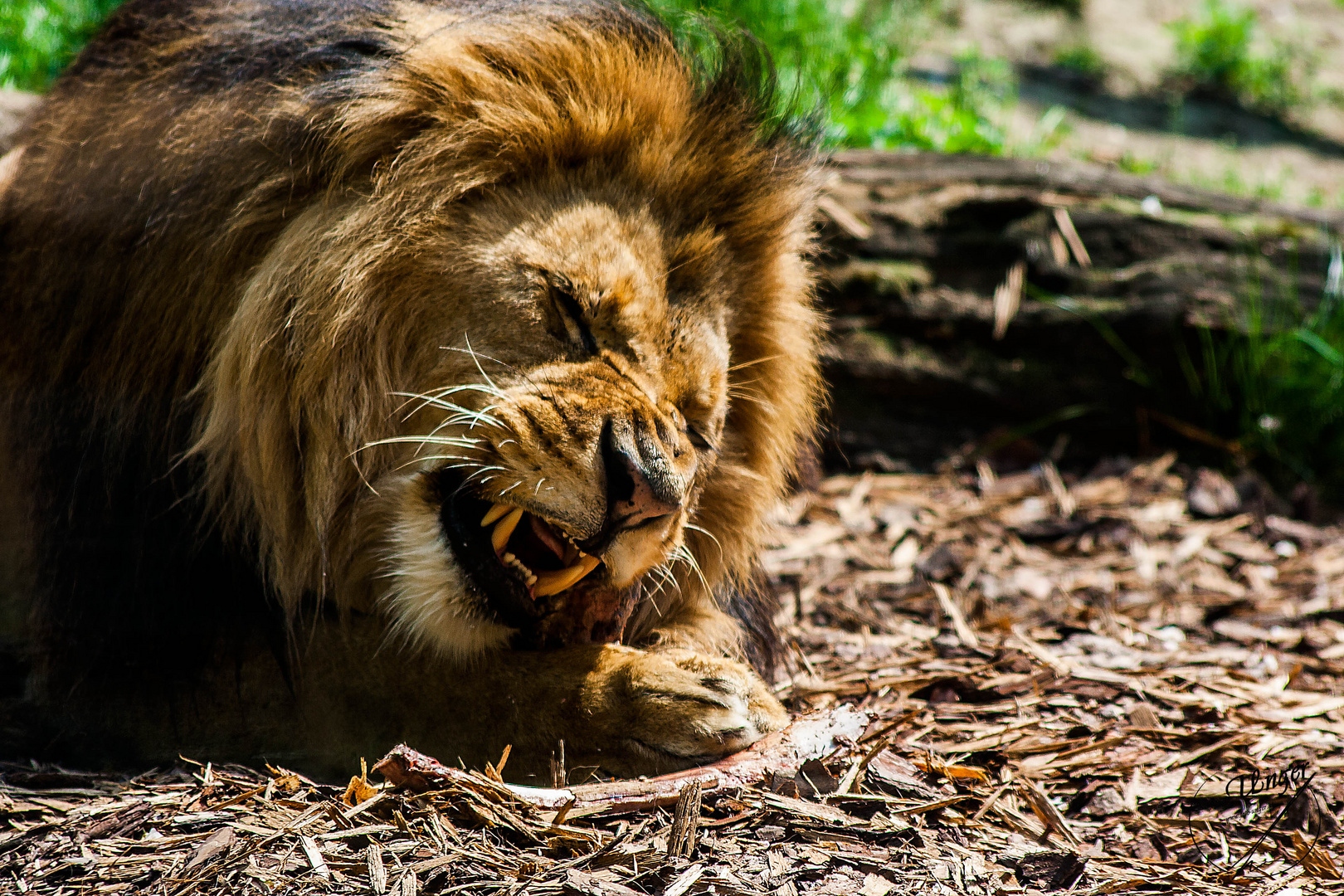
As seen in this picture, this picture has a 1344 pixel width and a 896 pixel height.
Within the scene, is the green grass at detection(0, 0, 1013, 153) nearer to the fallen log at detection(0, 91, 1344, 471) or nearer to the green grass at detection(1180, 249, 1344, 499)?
the fallen log at detection(0, 91, 1344, 471)

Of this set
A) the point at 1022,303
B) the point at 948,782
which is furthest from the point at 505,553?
the point at 1022,303

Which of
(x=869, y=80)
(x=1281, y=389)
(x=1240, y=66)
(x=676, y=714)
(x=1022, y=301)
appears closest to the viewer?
(x=676, y=714)

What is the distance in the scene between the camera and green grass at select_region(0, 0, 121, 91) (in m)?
4.21

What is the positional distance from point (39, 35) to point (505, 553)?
354 cm

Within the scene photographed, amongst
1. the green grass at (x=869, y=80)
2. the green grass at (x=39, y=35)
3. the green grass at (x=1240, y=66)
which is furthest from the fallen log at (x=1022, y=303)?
the green grass at (x=1240, y=66)

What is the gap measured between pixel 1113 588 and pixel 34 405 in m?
2.99

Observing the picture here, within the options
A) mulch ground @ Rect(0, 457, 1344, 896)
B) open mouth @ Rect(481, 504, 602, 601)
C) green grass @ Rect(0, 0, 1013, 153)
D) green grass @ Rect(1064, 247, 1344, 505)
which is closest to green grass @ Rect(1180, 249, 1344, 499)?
green grass @ Rect(1064, 247, 1344, 505)

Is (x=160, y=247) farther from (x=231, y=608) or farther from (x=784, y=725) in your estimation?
(x=784, y=725)

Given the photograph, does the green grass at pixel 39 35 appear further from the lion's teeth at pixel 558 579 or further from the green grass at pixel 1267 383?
the green grass at pixel 1267 383

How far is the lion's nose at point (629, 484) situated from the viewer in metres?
2.02

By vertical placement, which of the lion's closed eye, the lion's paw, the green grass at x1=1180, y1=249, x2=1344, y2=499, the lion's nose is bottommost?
the green grass at x1=1180, y1=249, x2=1344, y2=499

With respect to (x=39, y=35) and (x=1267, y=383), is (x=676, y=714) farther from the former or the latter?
(x=39, y=35)

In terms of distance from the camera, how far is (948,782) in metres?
2.22

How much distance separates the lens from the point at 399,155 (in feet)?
7.09
